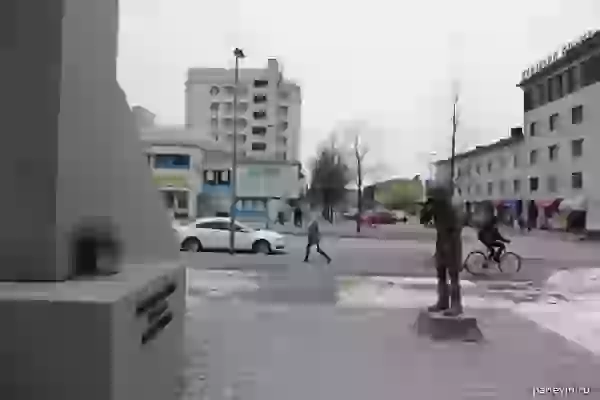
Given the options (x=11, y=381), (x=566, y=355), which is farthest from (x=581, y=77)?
(x=11, y=381)

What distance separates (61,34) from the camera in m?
4.32

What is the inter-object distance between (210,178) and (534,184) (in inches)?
940

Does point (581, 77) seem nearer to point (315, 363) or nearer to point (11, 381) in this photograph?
point (315, 363)

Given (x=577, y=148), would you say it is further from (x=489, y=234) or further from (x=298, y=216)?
(x=489, y=234)

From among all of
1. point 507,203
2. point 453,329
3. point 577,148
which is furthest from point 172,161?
point 453,329

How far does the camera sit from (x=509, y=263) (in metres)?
17.2

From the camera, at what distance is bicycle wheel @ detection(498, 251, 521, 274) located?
17.1m

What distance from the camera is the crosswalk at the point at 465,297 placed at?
396 inches

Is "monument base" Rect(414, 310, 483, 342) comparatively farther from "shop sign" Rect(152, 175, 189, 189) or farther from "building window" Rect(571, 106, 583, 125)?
"building window" Rect(571, 106, 583, 125)

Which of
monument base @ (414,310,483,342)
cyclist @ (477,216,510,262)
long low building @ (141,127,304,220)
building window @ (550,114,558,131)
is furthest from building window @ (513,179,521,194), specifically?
monument base @ (414,310,483,342)

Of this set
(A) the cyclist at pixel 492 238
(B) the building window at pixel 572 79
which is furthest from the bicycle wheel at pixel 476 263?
(B) the building window at pixel 572 79

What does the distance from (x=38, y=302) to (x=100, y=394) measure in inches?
23.5

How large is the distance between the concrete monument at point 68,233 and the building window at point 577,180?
40.9 meters

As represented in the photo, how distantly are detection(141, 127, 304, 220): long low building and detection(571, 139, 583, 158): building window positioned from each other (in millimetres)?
18254
